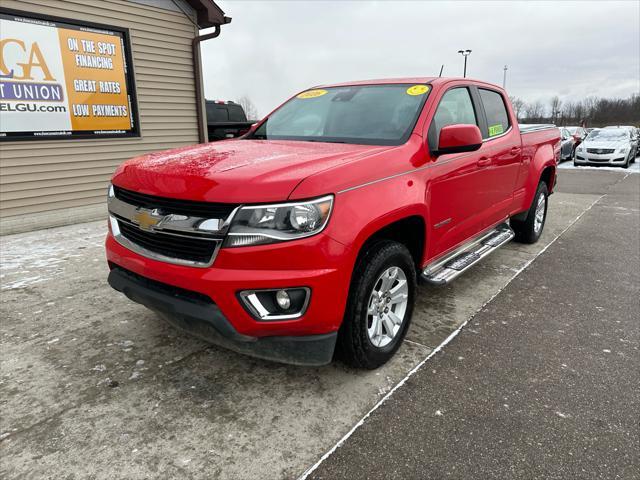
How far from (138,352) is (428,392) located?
6.26 feet

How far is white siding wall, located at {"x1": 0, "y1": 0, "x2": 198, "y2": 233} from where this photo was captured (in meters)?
6.21

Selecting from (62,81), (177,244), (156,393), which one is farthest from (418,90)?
(62,81)

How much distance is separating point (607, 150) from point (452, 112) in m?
16.3

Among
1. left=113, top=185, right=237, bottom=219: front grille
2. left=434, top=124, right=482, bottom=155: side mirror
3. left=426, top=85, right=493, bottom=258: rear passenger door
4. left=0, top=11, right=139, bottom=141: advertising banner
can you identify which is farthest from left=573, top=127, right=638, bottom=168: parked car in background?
left=113, top=185, right=237, bottom=219: front grille

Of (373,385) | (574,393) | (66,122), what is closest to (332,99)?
(373,385)

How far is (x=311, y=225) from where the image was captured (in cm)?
215

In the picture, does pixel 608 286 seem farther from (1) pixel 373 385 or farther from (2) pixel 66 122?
(2) pixel 66 122

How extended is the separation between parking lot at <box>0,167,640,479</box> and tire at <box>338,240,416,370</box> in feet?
0.51

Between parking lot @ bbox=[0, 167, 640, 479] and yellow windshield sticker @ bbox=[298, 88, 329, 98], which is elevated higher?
yellow windshield sticker @ bbox=[298, 88, 329, 98]

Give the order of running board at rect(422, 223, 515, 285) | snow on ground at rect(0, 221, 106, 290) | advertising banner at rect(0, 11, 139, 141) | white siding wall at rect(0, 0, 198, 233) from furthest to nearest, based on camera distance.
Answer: white siding wall at rect(0, 0, 198, 233)
advertising banner at rect(0, 11, 139, 141)
snow on ground at rect(0, 221, 106, 290)
running board at rect(422, 223, 515, 285)

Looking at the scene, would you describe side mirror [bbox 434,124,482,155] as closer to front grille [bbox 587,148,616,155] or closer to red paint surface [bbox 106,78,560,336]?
red paint surface [bbox 106,78,560,336]

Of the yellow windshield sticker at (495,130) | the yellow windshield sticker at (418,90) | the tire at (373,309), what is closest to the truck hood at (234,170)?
the tire at (373,309)

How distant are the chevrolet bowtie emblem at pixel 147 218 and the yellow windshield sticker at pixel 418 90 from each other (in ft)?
6.76

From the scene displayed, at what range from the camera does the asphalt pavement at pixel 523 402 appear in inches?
80.0
